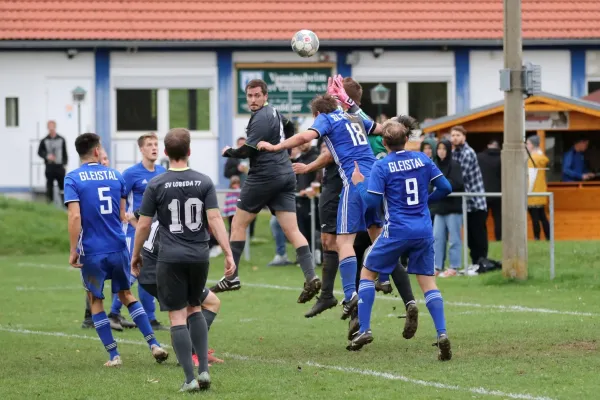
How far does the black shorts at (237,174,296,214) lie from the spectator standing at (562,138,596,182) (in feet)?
45.7

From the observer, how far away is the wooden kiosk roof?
25594mm

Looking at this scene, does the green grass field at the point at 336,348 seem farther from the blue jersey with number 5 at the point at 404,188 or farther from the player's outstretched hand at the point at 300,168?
the player's outstretched hand at the point at 300,168

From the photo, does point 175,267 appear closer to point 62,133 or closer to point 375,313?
point 375,313

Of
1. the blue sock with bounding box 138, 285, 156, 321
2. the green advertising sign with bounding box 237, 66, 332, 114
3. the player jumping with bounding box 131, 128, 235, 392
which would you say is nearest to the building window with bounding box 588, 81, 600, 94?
the green advertising sign with bounding box 237, 66, 332, 114

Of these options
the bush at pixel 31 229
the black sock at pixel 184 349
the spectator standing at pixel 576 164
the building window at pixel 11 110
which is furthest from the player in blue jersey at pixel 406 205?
the building window at pixel 11 110

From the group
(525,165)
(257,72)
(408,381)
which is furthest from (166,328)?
(257,72)

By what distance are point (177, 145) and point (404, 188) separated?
7.34 ft

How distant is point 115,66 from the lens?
33.9 meters

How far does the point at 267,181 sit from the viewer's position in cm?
1324

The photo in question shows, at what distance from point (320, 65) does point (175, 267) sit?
2433cm

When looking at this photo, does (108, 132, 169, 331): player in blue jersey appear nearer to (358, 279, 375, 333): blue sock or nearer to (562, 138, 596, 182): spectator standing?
(358, 279, 375, 333): blue sock

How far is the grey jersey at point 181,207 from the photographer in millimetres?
9914

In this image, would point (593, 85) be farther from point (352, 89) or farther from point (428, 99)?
point (352, 89)

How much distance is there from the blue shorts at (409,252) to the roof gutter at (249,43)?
877 inches
